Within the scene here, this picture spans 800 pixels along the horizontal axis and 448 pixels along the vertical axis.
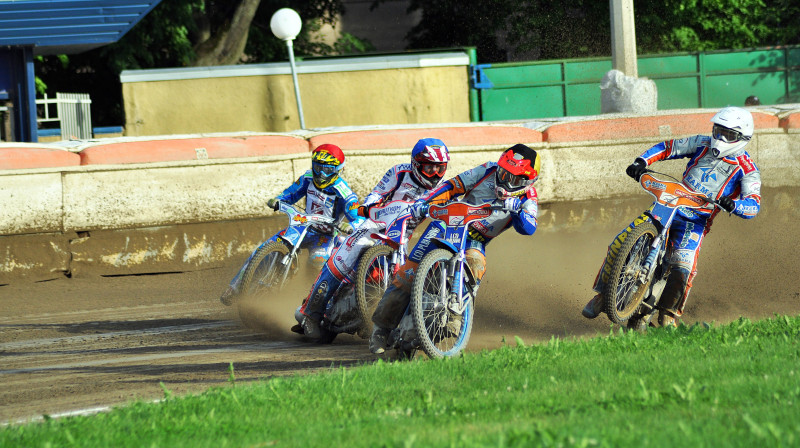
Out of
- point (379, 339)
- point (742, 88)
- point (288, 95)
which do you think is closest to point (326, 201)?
point (379, 339)

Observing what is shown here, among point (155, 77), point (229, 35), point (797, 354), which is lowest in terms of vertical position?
point (797, 354)

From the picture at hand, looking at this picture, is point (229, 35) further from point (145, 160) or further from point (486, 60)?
point (145, 160)

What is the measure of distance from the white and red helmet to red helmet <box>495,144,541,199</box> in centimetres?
82

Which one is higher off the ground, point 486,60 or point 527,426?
point 486,60

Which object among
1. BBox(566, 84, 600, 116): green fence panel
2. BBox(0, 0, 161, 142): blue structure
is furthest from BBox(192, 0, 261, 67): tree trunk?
BBox(566, 84, 600, 116): green fence panel

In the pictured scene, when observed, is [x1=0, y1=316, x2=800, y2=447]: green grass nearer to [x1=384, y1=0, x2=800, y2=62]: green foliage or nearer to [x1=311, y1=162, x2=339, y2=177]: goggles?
[x1=311, y1=162, x2=339, y2=177]: goggles

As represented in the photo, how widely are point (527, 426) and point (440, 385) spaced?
141 centimetres

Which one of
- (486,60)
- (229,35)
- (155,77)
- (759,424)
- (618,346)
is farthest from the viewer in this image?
(486,60)

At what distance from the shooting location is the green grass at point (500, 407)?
468 centimetres

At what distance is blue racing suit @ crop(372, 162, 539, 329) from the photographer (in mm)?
7742

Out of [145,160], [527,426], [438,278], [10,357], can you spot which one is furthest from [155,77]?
[527,426]

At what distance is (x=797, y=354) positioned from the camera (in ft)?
21.7

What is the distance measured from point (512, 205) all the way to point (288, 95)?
51.4 feet

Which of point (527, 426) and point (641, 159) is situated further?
point (641, 159)
